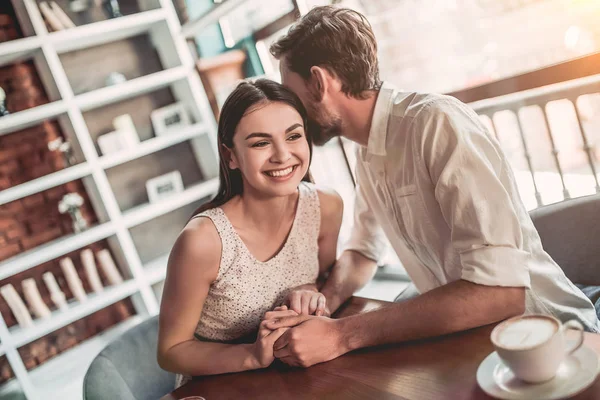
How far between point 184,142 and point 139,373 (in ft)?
10.1

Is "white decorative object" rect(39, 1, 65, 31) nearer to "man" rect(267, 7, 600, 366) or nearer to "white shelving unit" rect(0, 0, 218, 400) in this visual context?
"white shelving unit" rect(0, 0, 218, 400)

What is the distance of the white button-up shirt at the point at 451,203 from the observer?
1136 mm

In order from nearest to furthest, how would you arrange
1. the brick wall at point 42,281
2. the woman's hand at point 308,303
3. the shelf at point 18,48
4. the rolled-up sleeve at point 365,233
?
the woman's hand at point 308,303
the rolled-up sleeve at point 365,233
the shelf at point 18,48
the brick wall at point 42,281

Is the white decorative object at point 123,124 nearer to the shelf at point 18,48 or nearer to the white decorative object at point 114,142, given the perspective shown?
the white decorative object at point 114,142

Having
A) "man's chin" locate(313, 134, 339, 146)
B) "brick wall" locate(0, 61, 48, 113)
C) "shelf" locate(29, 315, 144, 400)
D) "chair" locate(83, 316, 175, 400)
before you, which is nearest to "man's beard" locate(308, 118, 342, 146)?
"man's chin" locate(313, 134, 339, 146)

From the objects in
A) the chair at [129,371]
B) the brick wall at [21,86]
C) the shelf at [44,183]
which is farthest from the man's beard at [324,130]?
the brick wall at [21,86]

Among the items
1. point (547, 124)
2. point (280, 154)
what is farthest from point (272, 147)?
point (547, 124)

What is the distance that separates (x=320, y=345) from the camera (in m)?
1.14

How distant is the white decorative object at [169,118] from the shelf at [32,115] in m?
0.75

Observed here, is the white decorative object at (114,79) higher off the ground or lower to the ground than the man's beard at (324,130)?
higher

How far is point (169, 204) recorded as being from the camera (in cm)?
410

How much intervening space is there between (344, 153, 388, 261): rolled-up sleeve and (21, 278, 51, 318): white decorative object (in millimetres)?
2785

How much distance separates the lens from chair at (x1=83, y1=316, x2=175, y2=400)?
4.99 ft

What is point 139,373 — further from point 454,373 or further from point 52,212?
point 52,212
